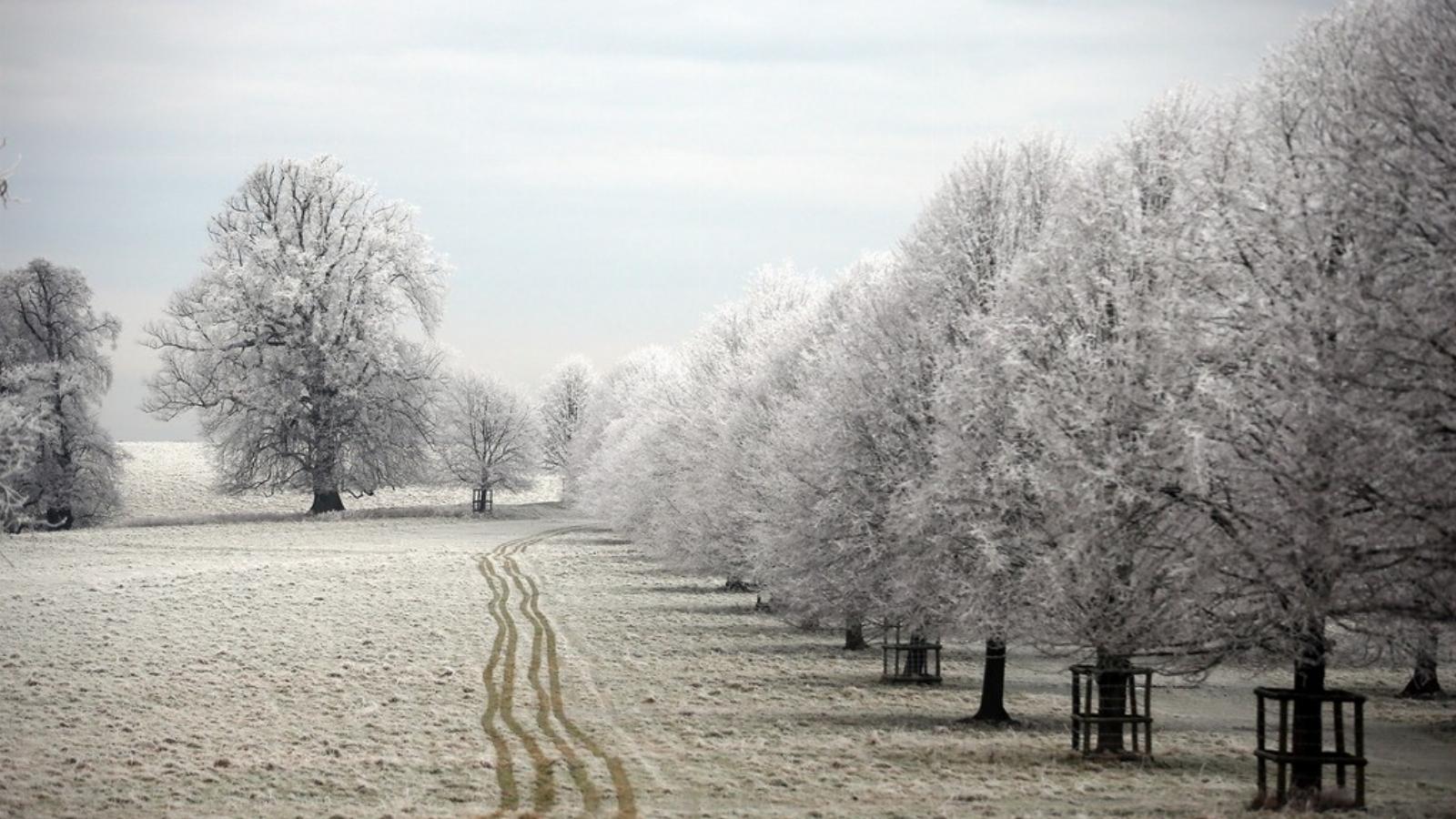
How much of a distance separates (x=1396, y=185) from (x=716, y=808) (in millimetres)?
10679

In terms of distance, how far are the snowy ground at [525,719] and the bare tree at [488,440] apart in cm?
5657

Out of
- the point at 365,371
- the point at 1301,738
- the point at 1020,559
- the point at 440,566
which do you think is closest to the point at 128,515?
the point at 365,371

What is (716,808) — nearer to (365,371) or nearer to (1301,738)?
(1301,738)

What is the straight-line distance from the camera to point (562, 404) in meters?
141

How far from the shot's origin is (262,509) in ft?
297

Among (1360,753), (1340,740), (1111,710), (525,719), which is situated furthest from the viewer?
(525,719)

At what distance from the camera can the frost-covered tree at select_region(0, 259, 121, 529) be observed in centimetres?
6956

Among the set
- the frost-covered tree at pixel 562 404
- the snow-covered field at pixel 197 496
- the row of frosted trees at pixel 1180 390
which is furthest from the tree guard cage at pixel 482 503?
the row of frosted trees at pixel 1180 390

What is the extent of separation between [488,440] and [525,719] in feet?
273

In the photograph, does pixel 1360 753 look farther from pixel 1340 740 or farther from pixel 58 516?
pixel 58 516

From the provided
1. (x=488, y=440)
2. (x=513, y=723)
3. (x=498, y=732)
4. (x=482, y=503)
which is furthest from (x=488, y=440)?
(x=498, y=732)

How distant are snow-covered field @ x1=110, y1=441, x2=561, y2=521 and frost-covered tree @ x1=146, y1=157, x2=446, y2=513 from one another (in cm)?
413


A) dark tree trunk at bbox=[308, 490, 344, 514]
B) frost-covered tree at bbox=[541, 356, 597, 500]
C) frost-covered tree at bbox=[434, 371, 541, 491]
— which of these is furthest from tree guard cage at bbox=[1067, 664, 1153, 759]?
frost-covered tree at bbox=[541, 356, 597, 500]

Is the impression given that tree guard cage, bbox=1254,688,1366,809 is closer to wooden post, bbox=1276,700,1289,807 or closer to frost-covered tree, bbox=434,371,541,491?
wooden post, bbox=1276,700,1289,807
